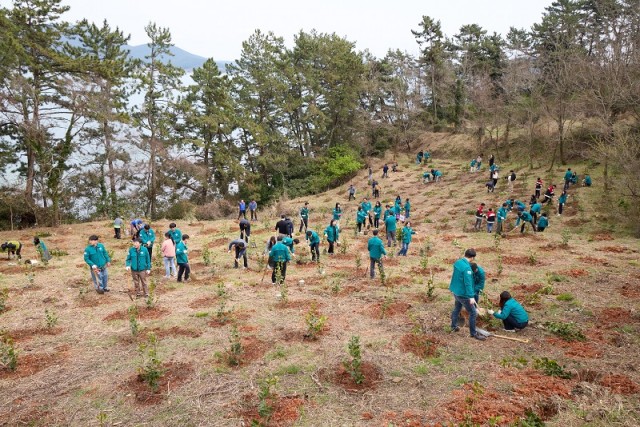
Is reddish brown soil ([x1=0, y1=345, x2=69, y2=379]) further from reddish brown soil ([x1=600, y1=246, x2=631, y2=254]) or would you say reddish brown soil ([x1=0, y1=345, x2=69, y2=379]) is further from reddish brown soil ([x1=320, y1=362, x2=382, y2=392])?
reddish brown soil ([x1=600, y1=246, x2=631, y2=254])

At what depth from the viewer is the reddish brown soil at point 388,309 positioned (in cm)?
967

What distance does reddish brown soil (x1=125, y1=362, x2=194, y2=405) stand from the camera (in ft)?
21.0

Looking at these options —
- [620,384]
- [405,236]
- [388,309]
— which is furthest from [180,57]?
[620,384]

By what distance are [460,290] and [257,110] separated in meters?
36.0

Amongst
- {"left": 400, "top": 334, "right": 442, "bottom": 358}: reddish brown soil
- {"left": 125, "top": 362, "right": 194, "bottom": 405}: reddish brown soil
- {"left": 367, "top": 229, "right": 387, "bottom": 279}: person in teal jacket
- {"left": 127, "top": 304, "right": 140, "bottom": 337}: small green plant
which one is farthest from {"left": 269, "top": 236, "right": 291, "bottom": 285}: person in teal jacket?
{"left": 125, "top": 362, "right": 194, "bottom": 405}: reddish brown soil

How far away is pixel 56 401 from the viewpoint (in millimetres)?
6379

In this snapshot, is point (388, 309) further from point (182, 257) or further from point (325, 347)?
point (182, 257)

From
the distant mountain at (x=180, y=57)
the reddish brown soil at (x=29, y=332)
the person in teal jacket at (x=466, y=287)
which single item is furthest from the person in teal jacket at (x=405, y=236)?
the distant mountain at (x=180, y=57)

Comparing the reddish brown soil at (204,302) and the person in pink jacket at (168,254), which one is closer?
the reddish brown soil at (204,302)

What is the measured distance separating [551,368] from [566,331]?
5.74 ft

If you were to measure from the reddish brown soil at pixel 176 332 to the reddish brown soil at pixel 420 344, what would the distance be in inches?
175

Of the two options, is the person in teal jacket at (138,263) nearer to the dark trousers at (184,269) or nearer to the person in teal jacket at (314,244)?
Answer: the dark trousers at (184,269)

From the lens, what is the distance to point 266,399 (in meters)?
6.30

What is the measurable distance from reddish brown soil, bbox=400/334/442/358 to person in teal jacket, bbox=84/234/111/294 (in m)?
8.73
